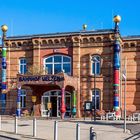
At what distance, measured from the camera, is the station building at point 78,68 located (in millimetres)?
44594

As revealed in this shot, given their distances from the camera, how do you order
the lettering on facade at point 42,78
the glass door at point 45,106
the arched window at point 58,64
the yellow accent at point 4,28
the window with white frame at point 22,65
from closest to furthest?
1. the lettering on facade at point 42,78
2. the glass door at point 45,106
3. the arched window at point 58,64
4. the window with white frame at point 22,65
5. the yellow accent at point 4,28

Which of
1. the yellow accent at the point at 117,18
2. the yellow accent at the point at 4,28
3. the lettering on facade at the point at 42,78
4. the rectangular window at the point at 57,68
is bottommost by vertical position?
the lettering on facade at the point at 42,78

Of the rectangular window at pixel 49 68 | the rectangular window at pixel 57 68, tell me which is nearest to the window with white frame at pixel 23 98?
the rectangular window at pixel 49 68

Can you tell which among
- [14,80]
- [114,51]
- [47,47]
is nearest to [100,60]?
[114,51]

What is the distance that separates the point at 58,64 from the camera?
46.2m

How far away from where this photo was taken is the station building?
146 feet

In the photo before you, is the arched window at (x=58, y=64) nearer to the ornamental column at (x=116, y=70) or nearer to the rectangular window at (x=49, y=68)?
the rectangular window at (x=49, y=68)

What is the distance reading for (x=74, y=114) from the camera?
1732 inches

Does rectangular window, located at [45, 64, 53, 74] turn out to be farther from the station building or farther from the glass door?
the glass door

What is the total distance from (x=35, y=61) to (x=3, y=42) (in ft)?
15.8

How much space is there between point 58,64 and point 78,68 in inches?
93.5

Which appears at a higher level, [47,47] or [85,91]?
[47,47]

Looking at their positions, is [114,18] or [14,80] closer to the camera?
[114,18]

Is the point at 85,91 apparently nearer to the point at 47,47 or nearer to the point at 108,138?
the point at 47,47
